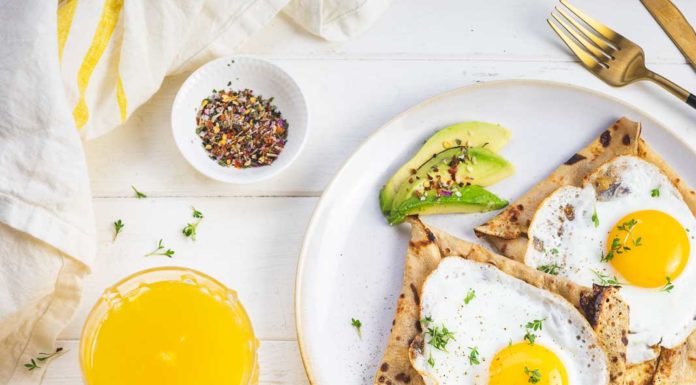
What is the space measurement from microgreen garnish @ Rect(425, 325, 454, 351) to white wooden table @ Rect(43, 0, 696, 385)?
66 centimetres

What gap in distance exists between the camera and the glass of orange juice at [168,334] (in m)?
3.21

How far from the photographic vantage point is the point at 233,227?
3637 mm

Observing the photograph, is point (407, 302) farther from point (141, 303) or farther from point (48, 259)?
point (48, 259)

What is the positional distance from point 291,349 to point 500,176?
1.30 m

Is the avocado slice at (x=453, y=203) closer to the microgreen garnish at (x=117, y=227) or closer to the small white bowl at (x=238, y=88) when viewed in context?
the small white bowl at (x=238, y=88)

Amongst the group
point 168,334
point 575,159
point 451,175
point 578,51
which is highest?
point 578,51

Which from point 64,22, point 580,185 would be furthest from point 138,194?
point 580,185

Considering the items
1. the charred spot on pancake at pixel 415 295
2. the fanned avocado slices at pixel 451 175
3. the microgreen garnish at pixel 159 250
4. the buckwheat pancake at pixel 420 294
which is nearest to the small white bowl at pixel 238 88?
the microgreen garnish at pixel 159 250

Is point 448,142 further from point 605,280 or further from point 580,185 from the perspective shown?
point 605,280

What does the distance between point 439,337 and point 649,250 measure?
1034mm

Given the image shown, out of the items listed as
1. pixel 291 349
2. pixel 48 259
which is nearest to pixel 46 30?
pixel 48 259

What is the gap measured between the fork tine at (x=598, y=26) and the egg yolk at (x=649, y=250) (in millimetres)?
967

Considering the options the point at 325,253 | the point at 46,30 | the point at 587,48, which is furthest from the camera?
the point at 587,48

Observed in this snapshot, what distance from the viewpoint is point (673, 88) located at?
3.74m
